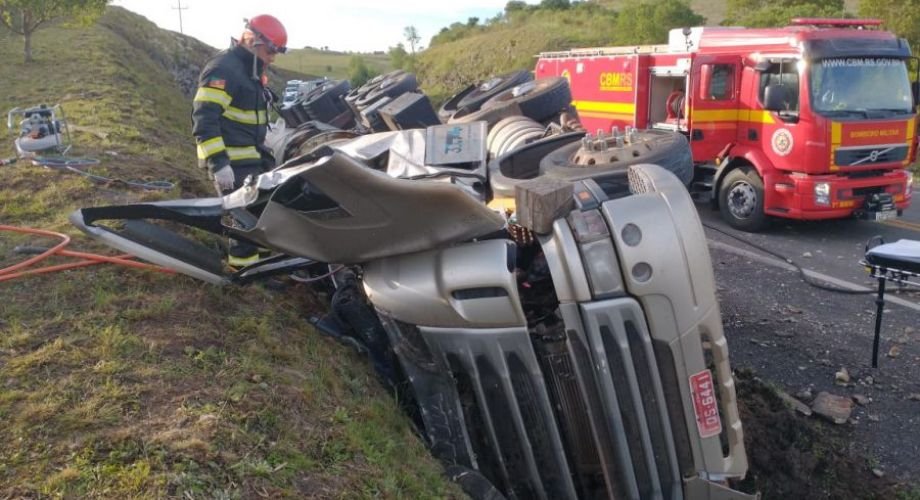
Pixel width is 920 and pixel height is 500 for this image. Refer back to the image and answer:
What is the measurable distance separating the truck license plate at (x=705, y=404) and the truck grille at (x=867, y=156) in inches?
229

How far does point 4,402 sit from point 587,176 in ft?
7.97

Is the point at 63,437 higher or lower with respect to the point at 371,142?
lower

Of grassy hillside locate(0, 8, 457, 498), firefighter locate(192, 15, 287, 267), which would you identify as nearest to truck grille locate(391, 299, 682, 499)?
grassy hillside locate(0, 8, 457, 498)

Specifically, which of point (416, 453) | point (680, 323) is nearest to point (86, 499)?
point (416, 453)

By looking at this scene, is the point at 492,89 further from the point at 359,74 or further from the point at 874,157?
the point at 359,74

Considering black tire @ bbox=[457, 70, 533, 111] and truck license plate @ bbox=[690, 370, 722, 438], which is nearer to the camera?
truck license plate @ bbox=[690, 370, 722, 438]

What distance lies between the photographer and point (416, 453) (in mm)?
2611

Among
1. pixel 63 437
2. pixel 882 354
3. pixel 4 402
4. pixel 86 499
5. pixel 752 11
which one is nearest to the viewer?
pixel 86 499

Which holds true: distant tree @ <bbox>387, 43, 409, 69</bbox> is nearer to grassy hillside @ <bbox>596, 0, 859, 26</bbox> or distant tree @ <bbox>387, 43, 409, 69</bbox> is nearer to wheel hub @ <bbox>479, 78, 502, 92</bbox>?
grassy hillside @ <bbox>596, 0, 859, 26</bbox>

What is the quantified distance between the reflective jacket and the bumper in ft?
18.6

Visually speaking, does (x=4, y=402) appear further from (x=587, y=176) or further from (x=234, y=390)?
(x=587, y=176)

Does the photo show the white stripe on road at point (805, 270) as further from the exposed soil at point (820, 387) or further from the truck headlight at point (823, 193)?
the truck headlight at point (823, 193)

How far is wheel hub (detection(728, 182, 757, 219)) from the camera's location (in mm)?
8047

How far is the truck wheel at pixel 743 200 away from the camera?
7.96 m
